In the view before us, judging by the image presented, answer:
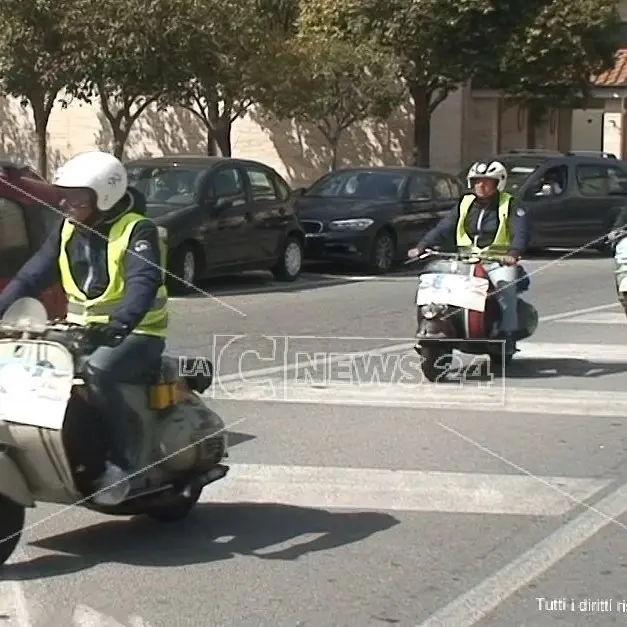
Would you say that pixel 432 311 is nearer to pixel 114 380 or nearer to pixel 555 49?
pixel 114 380

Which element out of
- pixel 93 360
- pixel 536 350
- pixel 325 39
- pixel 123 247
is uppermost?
pixel 325 39

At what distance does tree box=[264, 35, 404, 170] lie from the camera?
1045 inches

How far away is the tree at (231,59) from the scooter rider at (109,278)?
1724 cm

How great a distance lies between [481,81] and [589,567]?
2509 cm

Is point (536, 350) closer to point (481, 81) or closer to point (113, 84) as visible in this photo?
point (113, 84)

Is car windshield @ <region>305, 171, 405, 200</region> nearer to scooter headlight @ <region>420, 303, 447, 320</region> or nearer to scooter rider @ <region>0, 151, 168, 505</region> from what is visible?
scooter headlight @ <region>420, 303, 447, 320</region>

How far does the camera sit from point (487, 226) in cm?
1101

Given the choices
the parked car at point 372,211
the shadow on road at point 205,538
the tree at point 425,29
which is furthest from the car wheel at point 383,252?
the shadow on road at point 205,538

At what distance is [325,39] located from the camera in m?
28.8

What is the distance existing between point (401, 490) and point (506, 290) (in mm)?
3853

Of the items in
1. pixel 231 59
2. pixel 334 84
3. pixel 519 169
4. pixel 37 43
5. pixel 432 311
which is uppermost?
pixel 37 43

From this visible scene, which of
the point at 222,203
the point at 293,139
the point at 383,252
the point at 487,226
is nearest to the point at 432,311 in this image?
the point at 487,226

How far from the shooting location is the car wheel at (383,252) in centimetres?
2003

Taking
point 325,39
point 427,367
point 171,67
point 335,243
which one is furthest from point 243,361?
point 325,39
